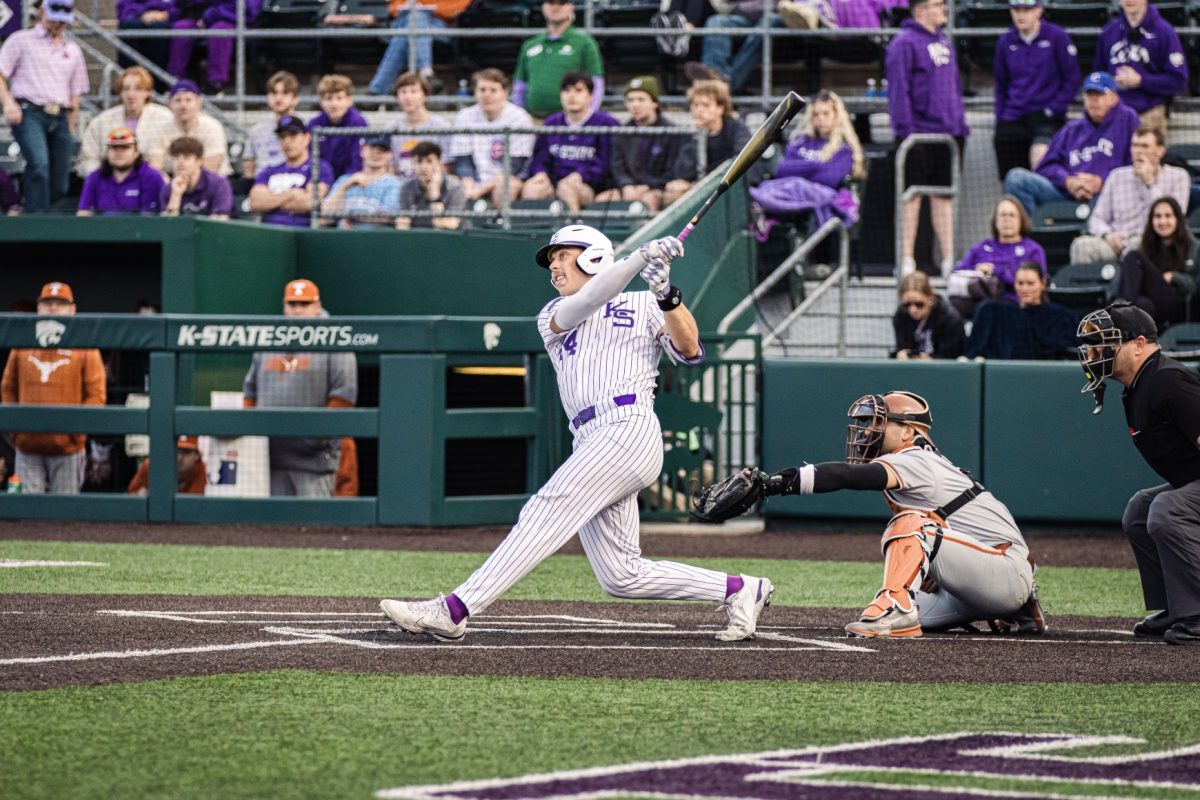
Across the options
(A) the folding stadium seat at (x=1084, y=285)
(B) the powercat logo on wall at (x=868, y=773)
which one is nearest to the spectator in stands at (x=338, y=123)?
(A) the folding stadium seat at (x=1084, y=285)

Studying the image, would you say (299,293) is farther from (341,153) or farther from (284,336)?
(341,153)

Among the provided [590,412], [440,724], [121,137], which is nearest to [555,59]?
[121,137]

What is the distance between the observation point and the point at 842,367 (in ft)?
44.7

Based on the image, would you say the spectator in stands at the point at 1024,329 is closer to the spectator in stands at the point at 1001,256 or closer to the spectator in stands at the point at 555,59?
the spectator in stands at the point at 1001,256

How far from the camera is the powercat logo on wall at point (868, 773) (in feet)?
13.8

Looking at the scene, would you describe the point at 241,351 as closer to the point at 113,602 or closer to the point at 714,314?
the point at 714,314

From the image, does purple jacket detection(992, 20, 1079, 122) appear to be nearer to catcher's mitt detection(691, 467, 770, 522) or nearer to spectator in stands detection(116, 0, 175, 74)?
spectator in stands detection(116, 0, 175, 74)

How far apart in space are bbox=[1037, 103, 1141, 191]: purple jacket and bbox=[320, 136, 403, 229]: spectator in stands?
18.6ft

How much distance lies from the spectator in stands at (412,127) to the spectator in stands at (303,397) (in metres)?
2.44

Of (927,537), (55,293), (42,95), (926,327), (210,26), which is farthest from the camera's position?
(210,26)

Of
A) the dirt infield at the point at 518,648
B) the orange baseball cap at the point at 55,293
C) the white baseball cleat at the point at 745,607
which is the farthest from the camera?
the orange baseball cap at the point at 55,293

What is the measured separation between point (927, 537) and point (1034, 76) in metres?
9.55

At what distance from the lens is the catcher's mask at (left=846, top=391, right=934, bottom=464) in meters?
7.50

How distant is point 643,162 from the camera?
15.0 m
